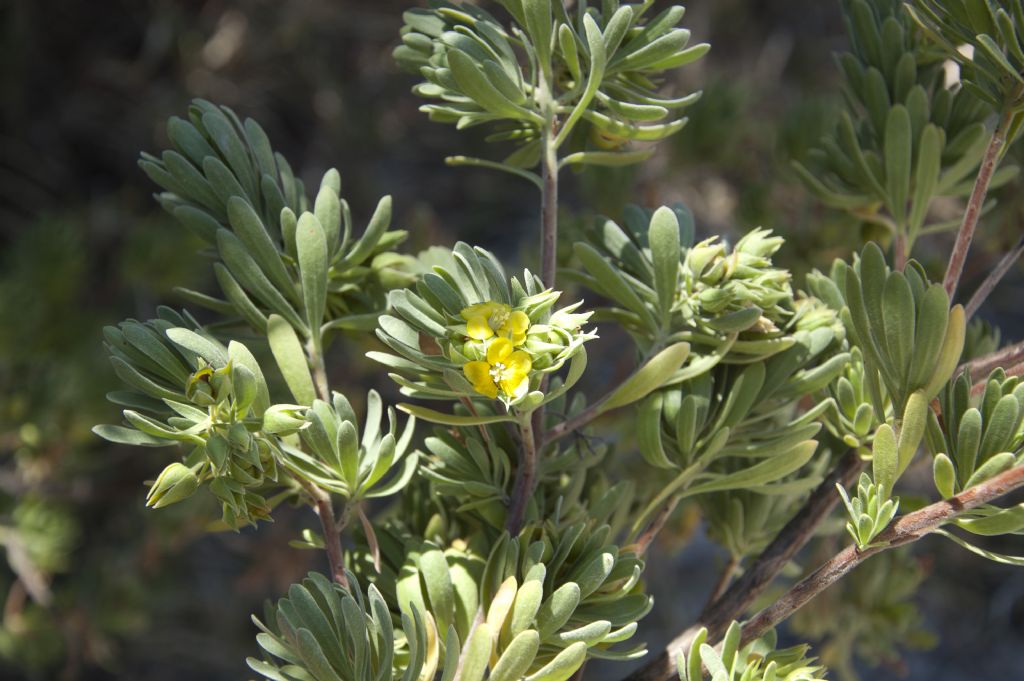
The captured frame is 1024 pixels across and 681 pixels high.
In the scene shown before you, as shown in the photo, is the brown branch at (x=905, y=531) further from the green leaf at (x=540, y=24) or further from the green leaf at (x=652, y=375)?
the green leaf at (x=540, y=24)

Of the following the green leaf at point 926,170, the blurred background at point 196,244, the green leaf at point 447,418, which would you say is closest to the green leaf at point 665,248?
the green leaf at point 447,418

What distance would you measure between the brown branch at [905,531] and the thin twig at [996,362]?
105 millimetres

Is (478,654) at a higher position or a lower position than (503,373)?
lower

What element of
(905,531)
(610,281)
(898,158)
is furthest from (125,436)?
(898,158)

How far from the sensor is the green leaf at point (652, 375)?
49 centimetres

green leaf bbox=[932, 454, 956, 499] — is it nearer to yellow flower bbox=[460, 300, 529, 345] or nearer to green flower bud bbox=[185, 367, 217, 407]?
yellow flower bbox=[460, 300, 529, 345]

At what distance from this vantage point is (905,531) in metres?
0.44

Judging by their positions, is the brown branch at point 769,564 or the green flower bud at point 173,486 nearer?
the green flower bud at point 173,486

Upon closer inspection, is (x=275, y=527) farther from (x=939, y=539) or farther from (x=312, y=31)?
(x=939, y=539)

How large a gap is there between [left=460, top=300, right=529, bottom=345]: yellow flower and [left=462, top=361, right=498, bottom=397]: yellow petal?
12mm

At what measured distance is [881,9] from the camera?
2.23 feet

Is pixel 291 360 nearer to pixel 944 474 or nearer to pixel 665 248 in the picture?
pixel 665 248

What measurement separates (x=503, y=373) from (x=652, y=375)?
113 millimetres

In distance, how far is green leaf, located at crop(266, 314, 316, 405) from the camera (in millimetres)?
506
